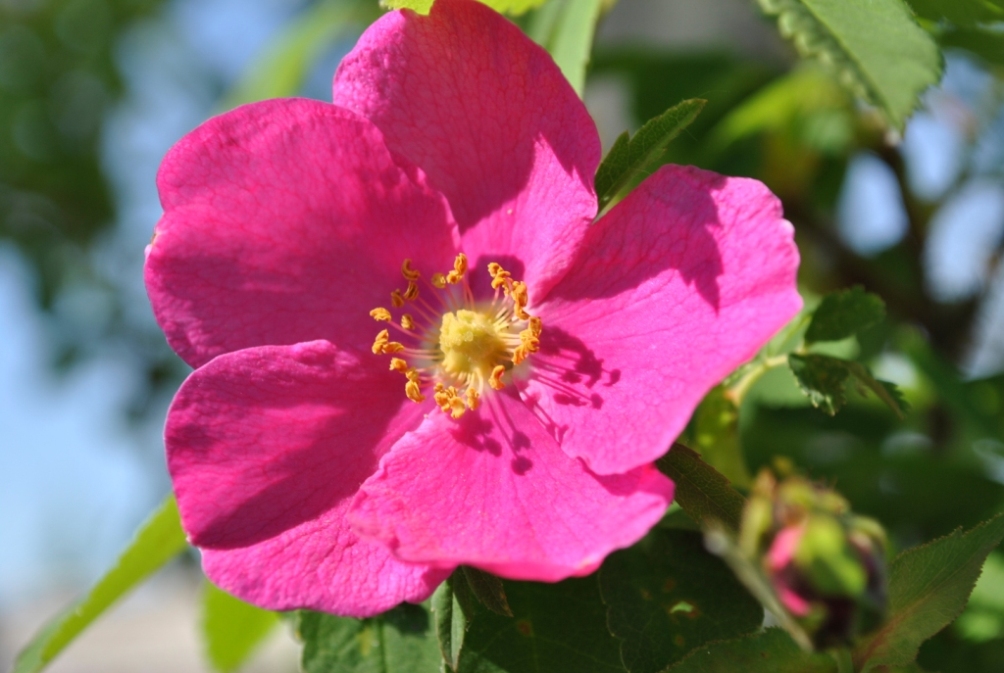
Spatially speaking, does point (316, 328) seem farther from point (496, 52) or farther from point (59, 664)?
point (59, 664)

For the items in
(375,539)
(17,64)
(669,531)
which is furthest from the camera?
(17,64)

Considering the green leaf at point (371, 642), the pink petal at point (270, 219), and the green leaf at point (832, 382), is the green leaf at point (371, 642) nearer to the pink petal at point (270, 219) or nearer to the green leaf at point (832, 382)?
the pink petal at point (270, 219)

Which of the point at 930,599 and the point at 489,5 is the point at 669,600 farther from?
the point at 489,5

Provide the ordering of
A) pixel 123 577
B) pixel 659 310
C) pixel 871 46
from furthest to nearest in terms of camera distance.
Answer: pixel 123 577 < pixel 659 310 < pixel 871 46

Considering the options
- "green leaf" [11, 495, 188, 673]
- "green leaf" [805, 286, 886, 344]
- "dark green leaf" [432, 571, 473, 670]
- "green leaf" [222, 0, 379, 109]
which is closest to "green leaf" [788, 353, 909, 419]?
"green leaf" [805, 286, 886, 344]

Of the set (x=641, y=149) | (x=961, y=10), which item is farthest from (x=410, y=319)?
(x=961, y=10)

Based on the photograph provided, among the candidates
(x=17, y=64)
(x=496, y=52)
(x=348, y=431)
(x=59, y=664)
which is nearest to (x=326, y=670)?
(x=348, y=431)
